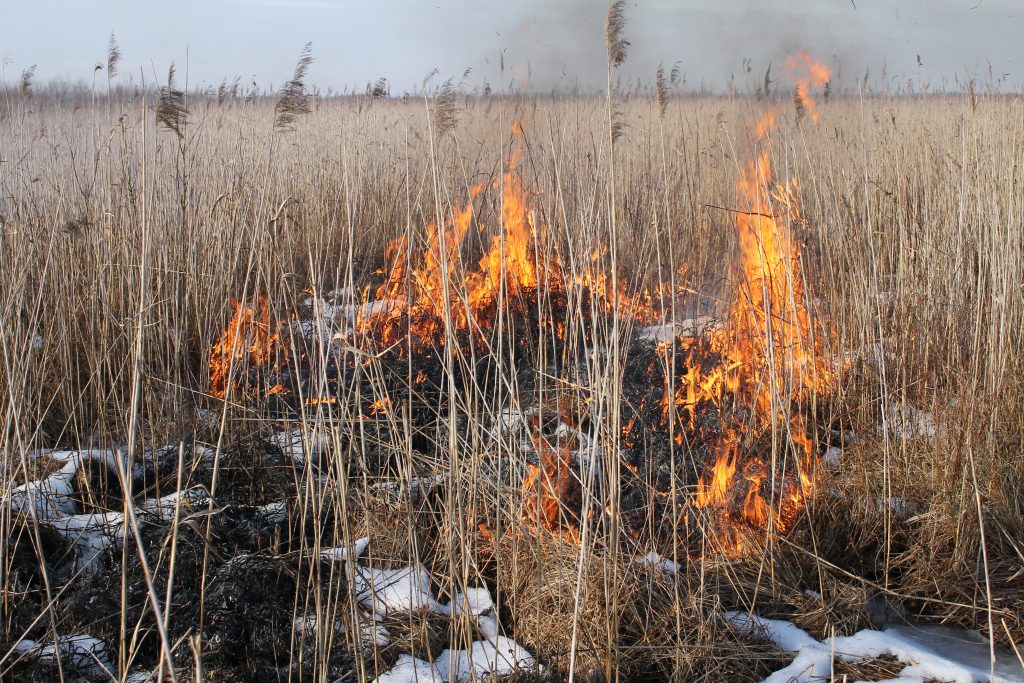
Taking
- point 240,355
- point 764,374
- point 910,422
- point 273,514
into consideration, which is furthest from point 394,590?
point 910,422

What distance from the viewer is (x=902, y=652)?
2.19 meters

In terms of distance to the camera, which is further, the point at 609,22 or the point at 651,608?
the point at 651,608

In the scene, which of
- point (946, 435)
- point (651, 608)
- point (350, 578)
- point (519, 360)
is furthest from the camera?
point (519, 360)

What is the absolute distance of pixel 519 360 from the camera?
3.88 m

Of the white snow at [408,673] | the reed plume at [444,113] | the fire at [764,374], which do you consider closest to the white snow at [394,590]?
the white snow at [408,673]

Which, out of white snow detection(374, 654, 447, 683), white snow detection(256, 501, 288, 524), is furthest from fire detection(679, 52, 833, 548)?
white snow detection(256, 501, 288, 524)

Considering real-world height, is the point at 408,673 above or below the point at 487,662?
below

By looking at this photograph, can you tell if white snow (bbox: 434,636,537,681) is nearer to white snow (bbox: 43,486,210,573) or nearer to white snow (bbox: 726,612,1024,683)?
white snow (bbox: 726,612,1024,683)

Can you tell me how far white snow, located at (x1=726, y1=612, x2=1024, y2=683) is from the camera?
6.84ft

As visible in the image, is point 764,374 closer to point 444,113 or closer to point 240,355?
point 444,113

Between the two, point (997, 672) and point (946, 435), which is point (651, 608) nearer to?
point (997, 672)

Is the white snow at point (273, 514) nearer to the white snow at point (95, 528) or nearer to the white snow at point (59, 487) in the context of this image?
the white snow at point (95, 528)

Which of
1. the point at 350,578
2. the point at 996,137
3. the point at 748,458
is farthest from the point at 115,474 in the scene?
the point at 996,137

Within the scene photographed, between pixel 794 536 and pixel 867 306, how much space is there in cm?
118
